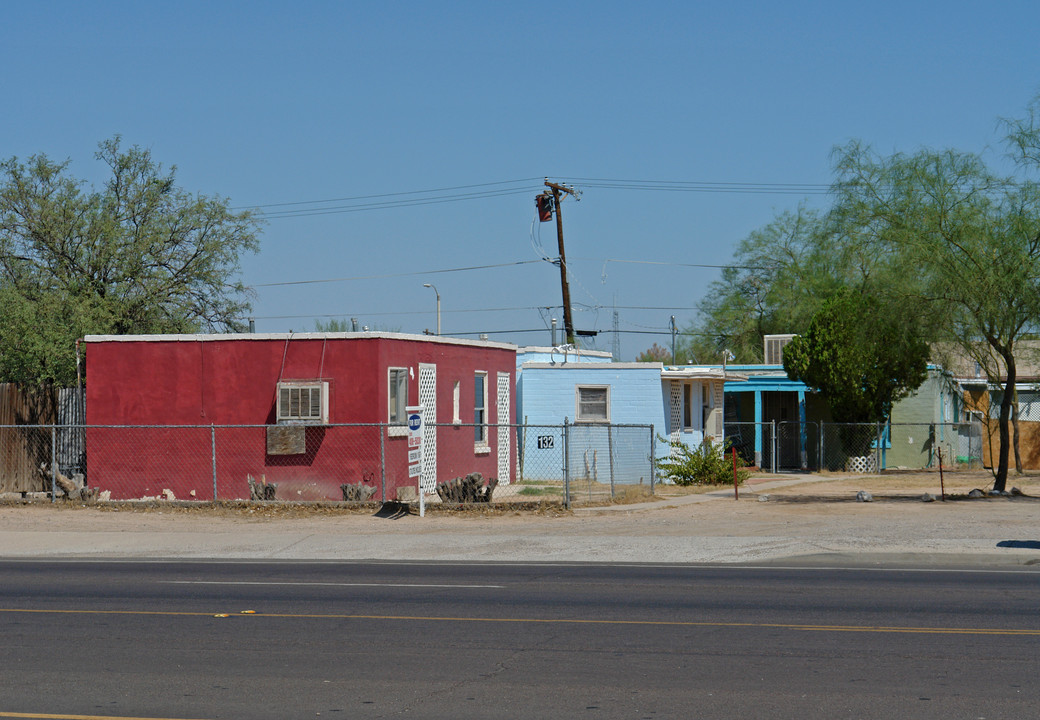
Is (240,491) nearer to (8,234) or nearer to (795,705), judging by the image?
(8,234)

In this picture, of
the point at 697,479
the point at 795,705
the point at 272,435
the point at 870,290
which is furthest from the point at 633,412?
the point at 795,705

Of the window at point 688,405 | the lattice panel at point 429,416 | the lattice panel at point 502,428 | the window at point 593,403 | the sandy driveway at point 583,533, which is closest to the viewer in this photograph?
the sandy driveway at point 583,533

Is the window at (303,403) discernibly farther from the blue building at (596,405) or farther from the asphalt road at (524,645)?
the asphalt road at (524,645)

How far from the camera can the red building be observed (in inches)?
922

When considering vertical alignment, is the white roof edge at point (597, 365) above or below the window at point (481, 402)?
above

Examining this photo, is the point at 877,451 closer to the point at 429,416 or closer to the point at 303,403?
the point at 429,416

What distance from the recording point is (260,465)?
78.0 feet

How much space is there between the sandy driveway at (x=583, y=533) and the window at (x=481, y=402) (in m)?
5.12

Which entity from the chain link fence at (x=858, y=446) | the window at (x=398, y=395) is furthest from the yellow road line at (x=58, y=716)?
the chain link fence at (x=858, y=446)

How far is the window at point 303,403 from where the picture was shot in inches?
925

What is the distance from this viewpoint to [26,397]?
86.2 feet

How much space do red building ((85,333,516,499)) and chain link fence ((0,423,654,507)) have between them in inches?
1.1

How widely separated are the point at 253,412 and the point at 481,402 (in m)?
6.27

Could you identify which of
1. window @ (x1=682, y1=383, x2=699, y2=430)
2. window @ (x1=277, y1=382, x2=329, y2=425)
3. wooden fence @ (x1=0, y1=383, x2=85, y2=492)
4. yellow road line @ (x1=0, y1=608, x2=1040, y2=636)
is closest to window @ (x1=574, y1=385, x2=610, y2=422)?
window @ (x1=682, y1=383, x2=699, y2=430)
